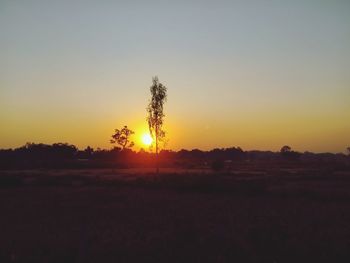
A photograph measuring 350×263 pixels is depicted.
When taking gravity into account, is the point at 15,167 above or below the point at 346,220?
above

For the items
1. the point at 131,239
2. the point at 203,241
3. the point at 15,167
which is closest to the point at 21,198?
the point at 131,239

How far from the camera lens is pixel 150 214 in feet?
70.6

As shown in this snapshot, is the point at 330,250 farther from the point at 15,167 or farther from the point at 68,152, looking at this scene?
the point at 68,152

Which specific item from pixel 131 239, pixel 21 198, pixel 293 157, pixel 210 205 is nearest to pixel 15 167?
pixel 21 198

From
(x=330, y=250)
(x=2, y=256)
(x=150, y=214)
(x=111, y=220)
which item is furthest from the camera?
(x=150, y=214)

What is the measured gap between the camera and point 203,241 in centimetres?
1450

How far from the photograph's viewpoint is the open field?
12836 mm

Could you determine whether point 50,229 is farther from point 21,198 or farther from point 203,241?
point 21,198

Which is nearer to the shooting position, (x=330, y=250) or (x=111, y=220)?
(x=330, y=250)

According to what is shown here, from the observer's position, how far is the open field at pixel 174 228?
12836 mm

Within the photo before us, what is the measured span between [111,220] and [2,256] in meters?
7.55

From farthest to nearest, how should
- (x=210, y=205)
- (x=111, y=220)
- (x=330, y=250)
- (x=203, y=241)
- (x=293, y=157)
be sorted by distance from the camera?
(x=293, y=157), (x=210, y=205), (x=111, y=220), (x=203, y=241), (x=330, y=250)

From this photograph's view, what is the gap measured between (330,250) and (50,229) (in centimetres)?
1066

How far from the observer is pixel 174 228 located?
1711 centimetres
